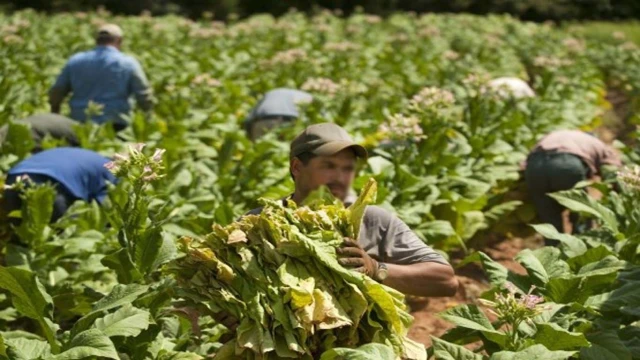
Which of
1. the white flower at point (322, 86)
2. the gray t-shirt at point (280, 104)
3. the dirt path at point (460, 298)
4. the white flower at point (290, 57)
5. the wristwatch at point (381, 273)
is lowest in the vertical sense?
the dirt path at point (460, 298)

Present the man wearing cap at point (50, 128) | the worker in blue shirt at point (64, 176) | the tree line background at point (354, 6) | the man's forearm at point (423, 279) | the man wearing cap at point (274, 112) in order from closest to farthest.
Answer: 1. the man's forearm at point (423, 279)
2. the worker in blue shirt at point (64, 176)
3. the man wearing cap at point (50, 128)
4. the man wearing cap at point (274, 112)
5. the tree line background at point (354, 6)

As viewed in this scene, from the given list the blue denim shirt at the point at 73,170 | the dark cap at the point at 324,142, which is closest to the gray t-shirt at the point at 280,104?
the blue denim shirt at the point at 73,170

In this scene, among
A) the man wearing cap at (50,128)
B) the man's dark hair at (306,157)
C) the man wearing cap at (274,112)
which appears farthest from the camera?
the man wearing cap at (274,112)

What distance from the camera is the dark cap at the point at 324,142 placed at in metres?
3.70

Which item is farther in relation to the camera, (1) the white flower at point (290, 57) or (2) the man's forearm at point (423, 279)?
(1) the white flower at point (290, 57)

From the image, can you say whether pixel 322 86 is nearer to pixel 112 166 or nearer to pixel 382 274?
pixel 112 166

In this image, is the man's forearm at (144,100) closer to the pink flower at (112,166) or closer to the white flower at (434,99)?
the white flower at (434,99)

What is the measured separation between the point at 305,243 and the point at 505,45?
1510cm

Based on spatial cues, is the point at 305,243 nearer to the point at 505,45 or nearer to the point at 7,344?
the point at 7,344

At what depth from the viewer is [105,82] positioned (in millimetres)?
8523

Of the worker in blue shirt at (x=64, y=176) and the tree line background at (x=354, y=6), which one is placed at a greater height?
the worker in blue shirt at (x=64, y=176)

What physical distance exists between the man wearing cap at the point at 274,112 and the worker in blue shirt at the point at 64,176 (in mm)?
2285

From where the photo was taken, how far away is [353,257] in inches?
124

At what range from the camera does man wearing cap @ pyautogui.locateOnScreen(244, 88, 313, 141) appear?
8375 millimetres
